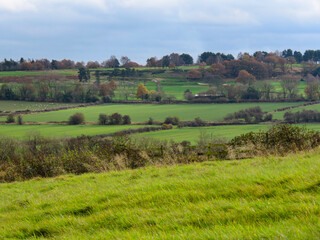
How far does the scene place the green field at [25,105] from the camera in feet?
286

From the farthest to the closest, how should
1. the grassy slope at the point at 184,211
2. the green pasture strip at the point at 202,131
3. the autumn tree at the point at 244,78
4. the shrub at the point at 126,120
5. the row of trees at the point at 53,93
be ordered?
the autumn tree at the point at 244,78
the row of trees at the point at 53,93
the shrub at the point at 126,120
the green pasture strip at the point at 202,131
the grassy slope at the point at 184,211

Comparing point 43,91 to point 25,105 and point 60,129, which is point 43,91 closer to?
point 25,105

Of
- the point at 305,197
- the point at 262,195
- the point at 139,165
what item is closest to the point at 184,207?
the point at 262,195

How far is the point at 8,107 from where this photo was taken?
291ft

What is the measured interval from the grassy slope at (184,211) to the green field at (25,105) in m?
84.6

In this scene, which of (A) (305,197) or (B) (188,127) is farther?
(B) (188,127)

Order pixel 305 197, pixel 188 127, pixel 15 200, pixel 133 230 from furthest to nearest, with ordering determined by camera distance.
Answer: pixel 188 127 → pixel 15 200 → pixel 305 197 → pixel 133 230

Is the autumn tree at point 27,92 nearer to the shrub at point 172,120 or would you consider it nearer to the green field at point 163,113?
the green field at point 163,113

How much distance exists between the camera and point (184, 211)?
5.70m

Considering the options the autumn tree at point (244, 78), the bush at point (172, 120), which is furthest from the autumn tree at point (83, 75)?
the bush at point (172, 120)

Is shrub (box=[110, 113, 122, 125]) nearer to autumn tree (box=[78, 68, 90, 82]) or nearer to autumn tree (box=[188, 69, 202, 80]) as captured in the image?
autumn tree (box=[78, 68, 90, 82])

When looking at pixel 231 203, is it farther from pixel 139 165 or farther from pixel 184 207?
pixel 139 165

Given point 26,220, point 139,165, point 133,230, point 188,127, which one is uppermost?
point 133,230

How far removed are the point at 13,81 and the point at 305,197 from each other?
128229mm
